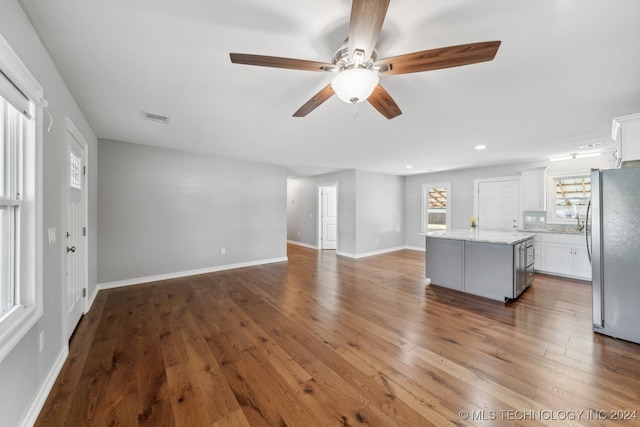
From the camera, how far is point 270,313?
301 centimetres

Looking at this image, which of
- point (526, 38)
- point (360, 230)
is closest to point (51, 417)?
point (526, 38)

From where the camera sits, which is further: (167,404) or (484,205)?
(484,205)

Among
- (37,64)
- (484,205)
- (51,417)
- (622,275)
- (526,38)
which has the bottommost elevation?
(51,417)

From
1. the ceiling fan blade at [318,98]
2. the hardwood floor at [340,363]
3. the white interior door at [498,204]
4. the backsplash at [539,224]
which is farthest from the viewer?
the white interior door at [498,204]

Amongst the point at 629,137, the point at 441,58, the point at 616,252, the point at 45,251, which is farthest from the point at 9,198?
the point at 629,137

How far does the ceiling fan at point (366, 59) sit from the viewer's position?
120cm

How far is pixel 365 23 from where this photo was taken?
1176 mm

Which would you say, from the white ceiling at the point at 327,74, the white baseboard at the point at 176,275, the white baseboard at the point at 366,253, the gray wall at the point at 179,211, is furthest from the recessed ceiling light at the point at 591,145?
the white baseboard at the point at 176,275

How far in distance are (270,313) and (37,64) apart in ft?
9.53

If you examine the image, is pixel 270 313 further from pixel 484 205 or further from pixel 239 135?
pixel 484 205

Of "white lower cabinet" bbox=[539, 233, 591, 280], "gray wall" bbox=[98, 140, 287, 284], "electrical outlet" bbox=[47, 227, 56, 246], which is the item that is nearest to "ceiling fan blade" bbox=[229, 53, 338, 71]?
"electrical outlet" bbox=[47, 227, 56, 246]

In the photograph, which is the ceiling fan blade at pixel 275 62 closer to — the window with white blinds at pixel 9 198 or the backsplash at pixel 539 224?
the window with white blinds at pixel 9 198

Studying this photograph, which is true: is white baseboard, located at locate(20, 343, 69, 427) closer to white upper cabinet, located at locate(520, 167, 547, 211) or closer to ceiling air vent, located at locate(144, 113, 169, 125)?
ceiling air vent, located at locate(144, 113, 169, 125)

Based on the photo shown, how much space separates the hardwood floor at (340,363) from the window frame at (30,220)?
27.8 inches
